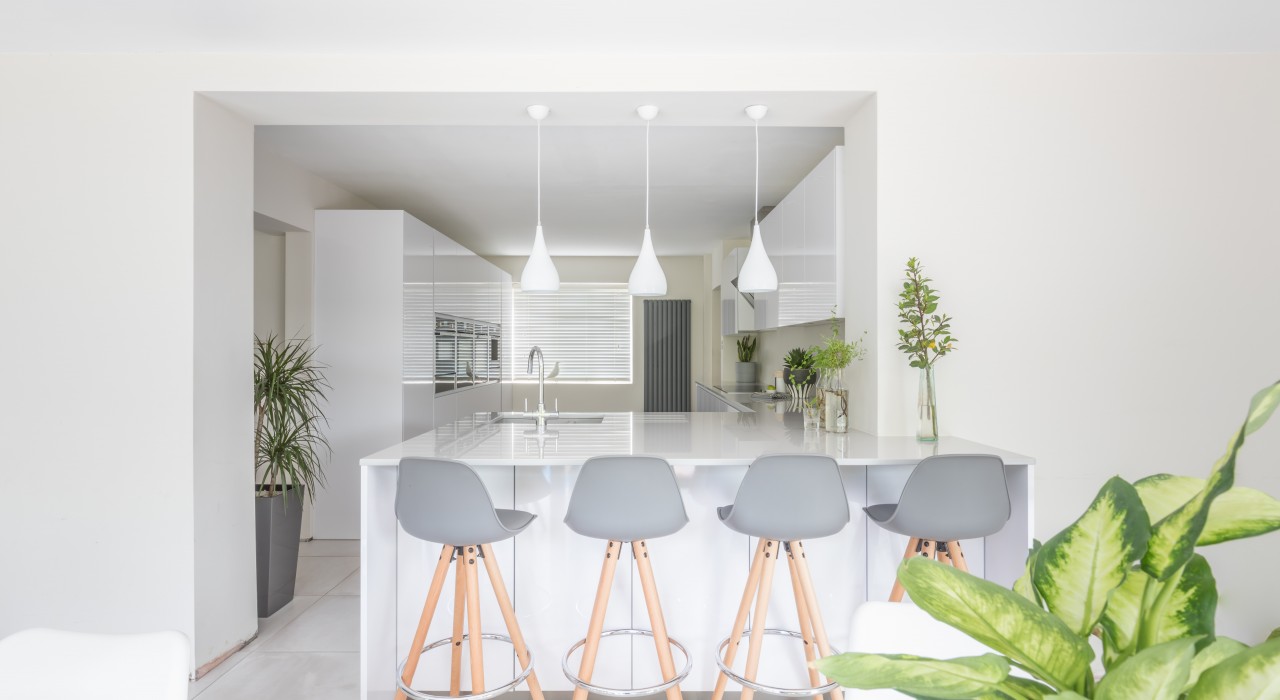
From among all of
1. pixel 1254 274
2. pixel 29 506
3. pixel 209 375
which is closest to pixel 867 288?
pixel 1254 274

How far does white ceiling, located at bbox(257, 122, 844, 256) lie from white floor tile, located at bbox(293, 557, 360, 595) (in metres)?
2.48

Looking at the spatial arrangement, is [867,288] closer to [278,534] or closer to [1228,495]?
[1228,495]

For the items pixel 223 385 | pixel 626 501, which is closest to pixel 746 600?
pixel 626 501

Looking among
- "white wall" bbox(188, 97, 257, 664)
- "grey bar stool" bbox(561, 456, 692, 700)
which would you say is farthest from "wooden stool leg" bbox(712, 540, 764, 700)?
"white wall" bbox(188, 97, 257, 664)

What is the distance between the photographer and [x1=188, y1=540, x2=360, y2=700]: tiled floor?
2.68 m

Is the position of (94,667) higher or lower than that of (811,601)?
higher

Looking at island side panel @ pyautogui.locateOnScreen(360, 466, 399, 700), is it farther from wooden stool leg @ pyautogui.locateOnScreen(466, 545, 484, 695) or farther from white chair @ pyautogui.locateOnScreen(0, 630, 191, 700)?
white chair @ pyautogui.locateOnScreen(0, 630, 191, 700)

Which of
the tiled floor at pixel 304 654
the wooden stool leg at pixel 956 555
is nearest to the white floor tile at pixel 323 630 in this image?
the tiled floor at pixel 304 654

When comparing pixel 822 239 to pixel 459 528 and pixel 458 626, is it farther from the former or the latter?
pixel 458 626

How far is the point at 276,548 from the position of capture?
348 cm

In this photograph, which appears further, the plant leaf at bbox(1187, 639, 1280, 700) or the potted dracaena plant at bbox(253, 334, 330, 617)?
the potted dracaena plant at bbox(253, 334, 330, 617)

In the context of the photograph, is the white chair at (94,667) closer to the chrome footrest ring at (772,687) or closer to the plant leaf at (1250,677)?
the plant leaf at (1250,677)

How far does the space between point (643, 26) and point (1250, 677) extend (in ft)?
8.39

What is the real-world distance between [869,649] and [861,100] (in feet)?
Result: 7.75
